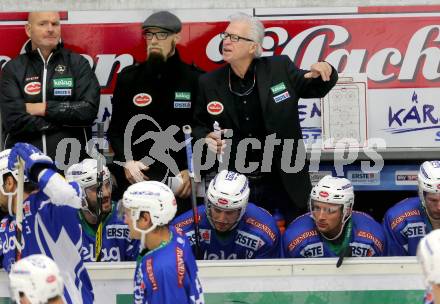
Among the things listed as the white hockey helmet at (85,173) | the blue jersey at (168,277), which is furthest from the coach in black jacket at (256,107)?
the blue jersey at (168,277)

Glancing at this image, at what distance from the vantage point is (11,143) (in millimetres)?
8703

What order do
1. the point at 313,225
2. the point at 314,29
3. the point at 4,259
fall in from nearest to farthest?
the point at 4,259 → the point at 313,225 → the point at 314,29

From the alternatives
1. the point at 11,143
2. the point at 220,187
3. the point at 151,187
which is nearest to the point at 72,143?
the point at 11,143

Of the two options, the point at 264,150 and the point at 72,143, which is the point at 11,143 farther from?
the point at 264,150

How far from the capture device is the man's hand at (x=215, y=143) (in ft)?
27.0

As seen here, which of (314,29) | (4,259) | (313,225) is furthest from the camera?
(314,29)

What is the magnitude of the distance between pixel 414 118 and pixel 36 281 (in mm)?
3999

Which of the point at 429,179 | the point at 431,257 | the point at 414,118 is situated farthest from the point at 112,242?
the point at 431,257

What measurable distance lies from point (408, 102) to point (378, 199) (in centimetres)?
75

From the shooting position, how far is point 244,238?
327 inches

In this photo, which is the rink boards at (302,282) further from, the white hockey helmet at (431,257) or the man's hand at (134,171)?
the white hockey helmet at (431,257)

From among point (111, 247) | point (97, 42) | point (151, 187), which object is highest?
point (97, 42)

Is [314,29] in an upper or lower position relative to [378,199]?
upper

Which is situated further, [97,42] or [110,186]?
[97,42]
